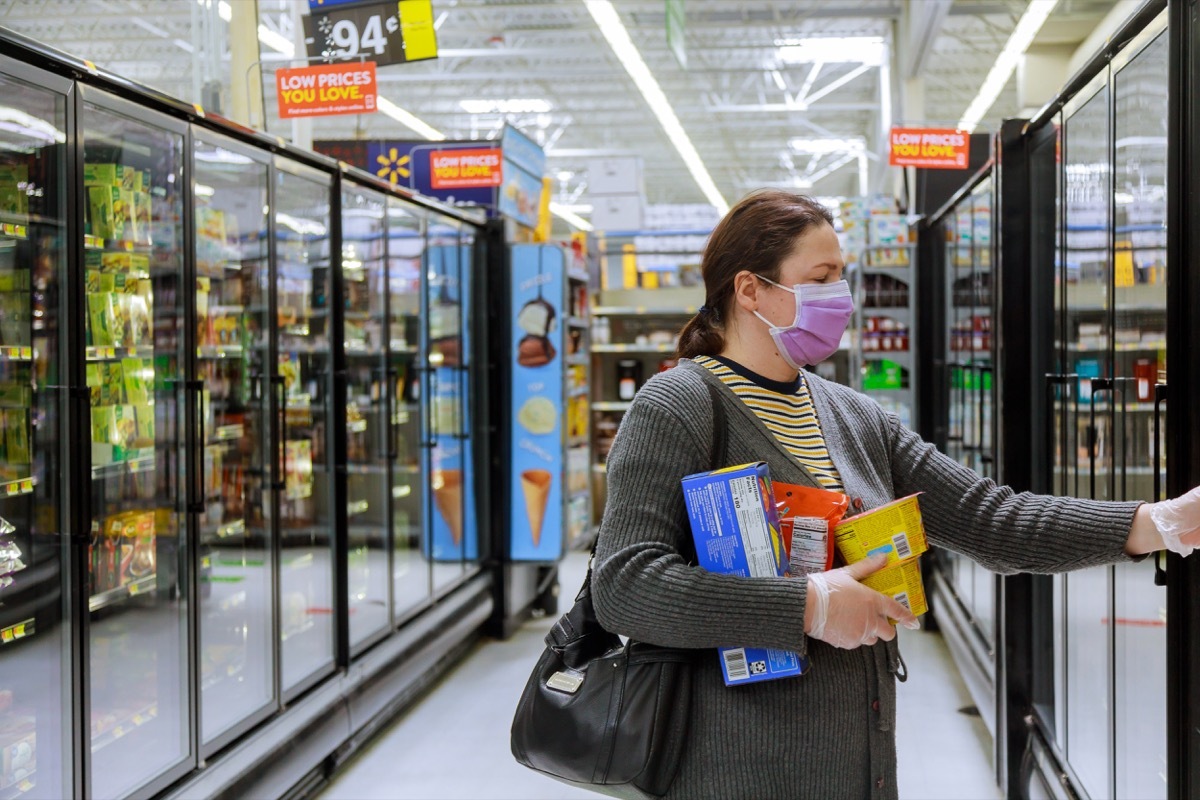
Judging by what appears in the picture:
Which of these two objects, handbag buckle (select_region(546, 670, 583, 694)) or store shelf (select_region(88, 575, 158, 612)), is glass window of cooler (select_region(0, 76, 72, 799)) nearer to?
store shelf (select_region(88, 575, 158, 612))

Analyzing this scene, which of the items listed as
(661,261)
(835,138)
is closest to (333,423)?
(661,261)

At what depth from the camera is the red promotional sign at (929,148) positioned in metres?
9.40

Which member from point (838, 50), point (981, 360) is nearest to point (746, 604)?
point (981, 360)

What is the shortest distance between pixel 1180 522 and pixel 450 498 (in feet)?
17.9

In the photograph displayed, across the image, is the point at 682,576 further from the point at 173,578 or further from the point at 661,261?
the point at 661,261

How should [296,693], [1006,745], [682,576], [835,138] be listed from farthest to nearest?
1. [835,138]
2. [296,693]
3. [1006,745]
4. [682,576]

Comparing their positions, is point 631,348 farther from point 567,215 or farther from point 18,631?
point 567,215

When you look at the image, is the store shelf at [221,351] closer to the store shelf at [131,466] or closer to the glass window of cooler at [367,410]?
the store shelf at [131,466]

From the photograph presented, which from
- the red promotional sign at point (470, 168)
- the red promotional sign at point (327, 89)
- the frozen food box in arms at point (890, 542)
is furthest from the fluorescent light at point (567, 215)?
the frozen food box in arms at point (890, 542)

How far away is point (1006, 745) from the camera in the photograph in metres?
4.17

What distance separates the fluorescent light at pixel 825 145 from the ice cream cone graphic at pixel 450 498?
16.3m

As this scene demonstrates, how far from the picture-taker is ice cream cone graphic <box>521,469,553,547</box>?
721 centimetres

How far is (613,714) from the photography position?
1683 mm

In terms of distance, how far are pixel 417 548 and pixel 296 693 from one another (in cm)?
202
